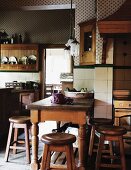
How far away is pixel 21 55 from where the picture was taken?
8.36 m

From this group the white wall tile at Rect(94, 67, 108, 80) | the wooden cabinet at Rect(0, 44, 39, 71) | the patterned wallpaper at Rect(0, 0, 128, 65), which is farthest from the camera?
the wooden cabinet at Rect(0, 44, 39, 71)

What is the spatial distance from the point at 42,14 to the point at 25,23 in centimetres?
64

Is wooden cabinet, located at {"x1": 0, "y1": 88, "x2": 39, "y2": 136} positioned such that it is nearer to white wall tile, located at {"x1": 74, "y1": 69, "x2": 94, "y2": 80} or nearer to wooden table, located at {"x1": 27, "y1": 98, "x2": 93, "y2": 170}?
white wall tile, located at {"x1": 74, "y1": 69, "x2": 94, "y2": 80}

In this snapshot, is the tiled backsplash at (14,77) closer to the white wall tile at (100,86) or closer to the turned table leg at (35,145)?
the white wall tile at (100,86)

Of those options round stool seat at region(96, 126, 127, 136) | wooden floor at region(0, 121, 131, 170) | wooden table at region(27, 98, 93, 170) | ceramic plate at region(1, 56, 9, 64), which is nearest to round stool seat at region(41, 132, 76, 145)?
wooden table at region(27, 98, 93, 170)

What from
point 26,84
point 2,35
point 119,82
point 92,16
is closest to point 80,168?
point 119,82

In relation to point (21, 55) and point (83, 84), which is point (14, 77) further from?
point (83, 84)

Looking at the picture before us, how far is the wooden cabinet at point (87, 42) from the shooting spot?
5.41 m

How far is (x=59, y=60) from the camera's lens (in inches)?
562

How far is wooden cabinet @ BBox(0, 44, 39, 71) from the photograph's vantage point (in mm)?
8203

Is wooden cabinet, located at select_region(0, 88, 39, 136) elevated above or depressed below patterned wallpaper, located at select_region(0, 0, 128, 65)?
below

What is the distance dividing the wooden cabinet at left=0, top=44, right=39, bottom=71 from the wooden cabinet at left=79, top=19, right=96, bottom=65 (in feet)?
9.14

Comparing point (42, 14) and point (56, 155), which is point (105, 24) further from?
point (42, 14)

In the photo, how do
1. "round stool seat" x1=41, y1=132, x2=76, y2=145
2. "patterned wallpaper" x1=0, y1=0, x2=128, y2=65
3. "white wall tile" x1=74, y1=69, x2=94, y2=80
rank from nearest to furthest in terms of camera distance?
"round stool seat" x1=41, y1=132, x2=76, y2=145
"patterned wallpaper" x1=0, y1=0, x2=128, y2=65
"white wall tile" x1=74, y1=69, x2=94, y2=80
